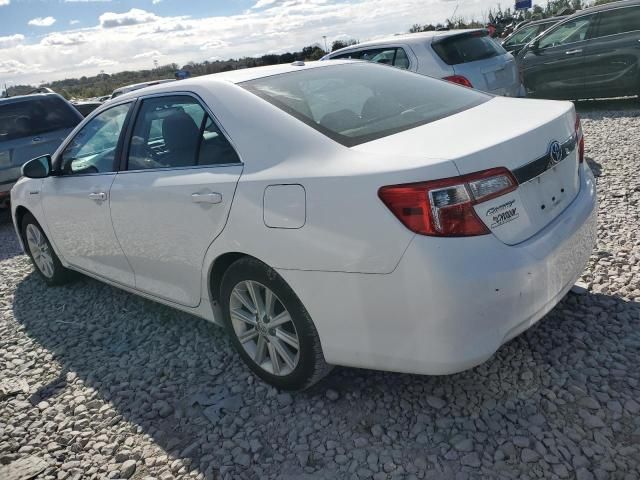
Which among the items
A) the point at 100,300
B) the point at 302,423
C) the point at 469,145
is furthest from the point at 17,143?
the point at 469,145

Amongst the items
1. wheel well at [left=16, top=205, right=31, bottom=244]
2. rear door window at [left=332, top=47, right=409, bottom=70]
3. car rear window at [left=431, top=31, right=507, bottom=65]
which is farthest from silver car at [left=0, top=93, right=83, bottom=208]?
car rear window at [left=431, top=31, right=507, bottom=65]

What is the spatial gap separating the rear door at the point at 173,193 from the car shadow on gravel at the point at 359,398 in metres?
0.49

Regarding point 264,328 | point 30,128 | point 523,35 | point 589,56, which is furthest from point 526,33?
point 264,328

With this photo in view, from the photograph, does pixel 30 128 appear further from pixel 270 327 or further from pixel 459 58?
pixel 270 327

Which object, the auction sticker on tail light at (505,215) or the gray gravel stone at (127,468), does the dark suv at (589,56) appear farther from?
the gray gravel stone at (127,468)

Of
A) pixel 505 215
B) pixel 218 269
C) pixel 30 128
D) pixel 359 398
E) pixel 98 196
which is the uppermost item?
pixel 30 128

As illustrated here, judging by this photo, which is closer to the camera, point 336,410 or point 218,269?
point 336,410

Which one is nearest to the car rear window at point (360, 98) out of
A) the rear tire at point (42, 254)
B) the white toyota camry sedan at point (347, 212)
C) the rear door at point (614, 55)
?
the white toyota camry sedan at point (347, 212)

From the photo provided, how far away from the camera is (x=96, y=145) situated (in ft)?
13.1

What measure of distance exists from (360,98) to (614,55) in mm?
7879

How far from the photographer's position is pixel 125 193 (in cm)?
341

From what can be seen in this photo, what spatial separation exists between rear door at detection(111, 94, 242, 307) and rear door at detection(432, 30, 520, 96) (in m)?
4.72

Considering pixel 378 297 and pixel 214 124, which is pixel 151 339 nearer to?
pixel 214 124

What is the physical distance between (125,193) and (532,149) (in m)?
2.32
